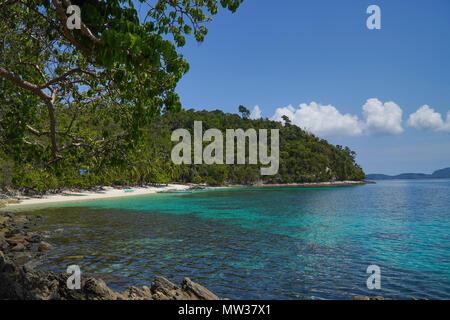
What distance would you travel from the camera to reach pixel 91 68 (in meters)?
9.06

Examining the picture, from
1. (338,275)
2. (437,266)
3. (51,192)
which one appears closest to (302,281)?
(338,275)

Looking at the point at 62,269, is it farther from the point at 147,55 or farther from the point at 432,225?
the point at 432,225

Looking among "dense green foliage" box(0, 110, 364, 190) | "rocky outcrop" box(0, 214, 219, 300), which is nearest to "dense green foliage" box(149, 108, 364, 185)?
"dense green foliage" box(0, 110, 364, 190)

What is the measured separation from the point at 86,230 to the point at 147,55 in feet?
64.8

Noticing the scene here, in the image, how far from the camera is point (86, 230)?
2103 centimetres

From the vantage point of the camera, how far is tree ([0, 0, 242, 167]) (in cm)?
449

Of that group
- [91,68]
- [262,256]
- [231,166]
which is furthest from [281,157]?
[91,68]

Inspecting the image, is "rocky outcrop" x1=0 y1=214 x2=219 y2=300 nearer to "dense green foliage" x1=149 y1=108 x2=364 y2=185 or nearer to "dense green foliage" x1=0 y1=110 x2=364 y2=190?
"dense green foliage" x1=0 y1=110 x2=364 y2=190

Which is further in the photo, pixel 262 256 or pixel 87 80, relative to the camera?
pixel 262 256

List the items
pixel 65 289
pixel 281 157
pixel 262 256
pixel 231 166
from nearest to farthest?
1. pixel 65 289
2. pixel 262 256
3. pixel 231 166
4. pixel 281 157

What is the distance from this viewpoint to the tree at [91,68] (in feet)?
14.7

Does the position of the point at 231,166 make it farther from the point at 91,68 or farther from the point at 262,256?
the point at 91,68

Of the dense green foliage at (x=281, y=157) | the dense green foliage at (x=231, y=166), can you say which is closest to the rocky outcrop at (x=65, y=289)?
the dense green foliage at (x=231, y=166)

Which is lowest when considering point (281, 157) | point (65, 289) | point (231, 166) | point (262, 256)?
point (262, 256)
